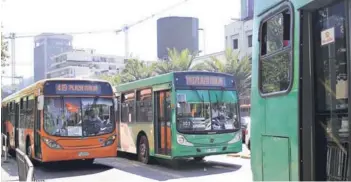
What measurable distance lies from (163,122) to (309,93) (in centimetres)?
950

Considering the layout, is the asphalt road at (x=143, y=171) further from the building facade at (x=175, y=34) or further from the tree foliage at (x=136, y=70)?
the building facade at (x=175, y=34)

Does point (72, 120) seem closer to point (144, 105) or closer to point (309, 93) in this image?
point (144, 105)

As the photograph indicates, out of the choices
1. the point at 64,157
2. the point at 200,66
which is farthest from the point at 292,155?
the point at 200,66

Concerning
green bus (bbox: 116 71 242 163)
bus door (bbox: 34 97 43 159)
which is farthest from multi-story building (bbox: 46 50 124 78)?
green bus (bbox: 116 71 242 163)

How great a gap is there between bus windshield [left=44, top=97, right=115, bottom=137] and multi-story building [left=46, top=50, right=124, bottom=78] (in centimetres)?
11088

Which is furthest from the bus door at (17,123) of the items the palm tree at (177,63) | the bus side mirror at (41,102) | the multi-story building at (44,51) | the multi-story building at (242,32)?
the multi-story building at (44,51)

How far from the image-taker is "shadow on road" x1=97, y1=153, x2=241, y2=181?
12086 mm

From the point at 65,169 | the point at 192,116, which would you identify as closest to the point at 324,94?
the point at 192,116

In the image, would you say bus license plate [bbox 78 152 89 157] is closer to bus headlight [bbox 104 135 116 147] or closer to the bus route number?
bus headlight [bbox 104 135 116 147]

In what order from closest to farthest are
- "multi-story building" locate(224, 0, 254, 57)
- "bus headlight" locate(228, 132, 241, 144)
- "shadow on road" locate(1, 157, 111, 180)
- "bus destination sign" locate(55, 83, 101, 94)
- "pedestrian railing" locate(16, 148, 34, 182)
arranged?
"pedestrian railing" locate(16, 148, 34, 182)
"shadow on road" locate(1, 157, 111, 180)
"bus headlight" locate(228, 132, 241, 144)
"bus destination sign" locate(55, 83, 101, 94)
"multi-story building" locate(224, 0, 254, 57)

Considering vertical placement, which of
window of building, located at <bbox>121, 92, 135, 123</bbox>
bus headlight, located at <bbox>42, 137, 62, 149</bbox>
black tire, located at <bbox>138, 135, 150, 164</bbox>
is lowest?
black tire, located at <bbox>138, 135, 150, 164</bbox>

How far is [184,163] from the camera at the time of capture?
1462cm

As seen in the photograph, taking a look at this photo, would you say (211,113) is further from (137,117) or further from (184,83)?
(137,117)

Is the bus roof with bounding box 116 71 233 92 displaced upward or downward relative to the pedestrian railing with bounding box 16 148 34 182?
upward
